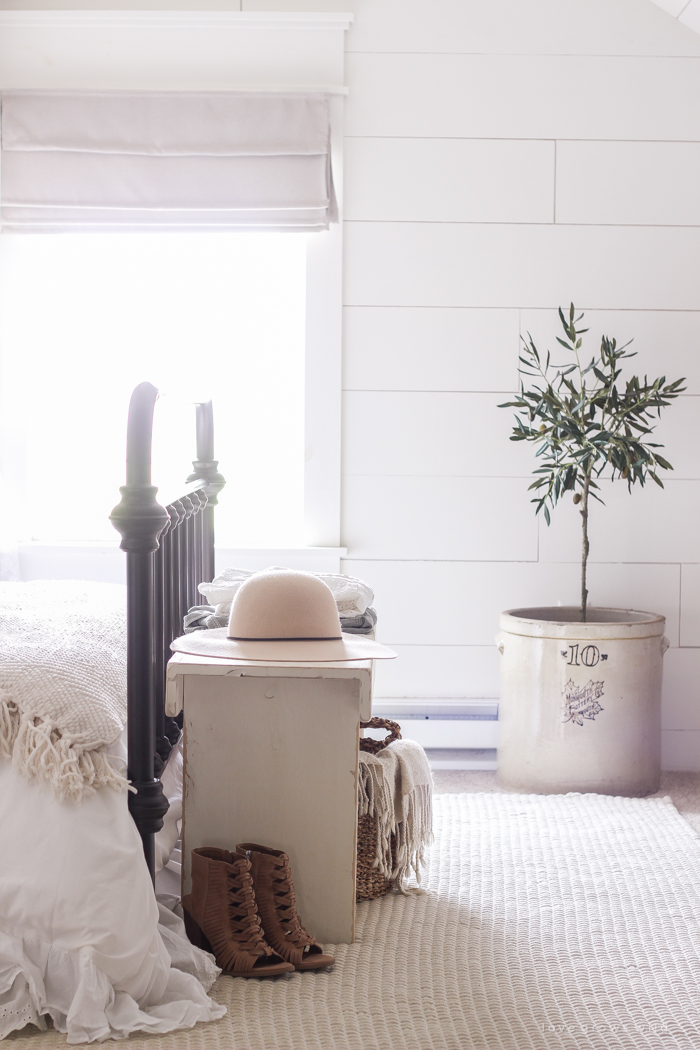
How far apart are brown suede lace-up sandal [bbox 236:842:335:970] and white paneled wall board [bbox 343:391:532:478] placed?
5.44ft

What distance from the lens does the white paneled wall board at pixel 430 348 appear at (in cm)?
295

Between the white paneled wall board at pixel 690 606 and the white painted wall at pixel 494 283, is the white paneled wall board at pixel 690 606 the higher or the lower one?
the lower one

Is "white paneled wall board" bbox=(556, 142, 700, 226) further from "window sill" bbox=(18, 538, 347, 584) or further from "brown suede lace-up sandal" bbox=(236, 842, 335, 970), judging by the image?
"brown suede lace-up sandal" bbox=(236, 842, 335, 970)

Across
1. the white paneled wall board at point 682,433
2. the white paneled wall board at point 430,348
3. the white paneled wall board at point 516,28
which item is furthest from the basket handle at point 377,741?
the white paneled wall board at point 516,28

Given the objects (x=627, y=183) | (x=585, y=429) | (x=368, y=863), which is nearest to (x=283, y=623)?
(x=368, y=863)

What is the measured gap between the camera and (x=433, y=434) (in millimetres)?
2971

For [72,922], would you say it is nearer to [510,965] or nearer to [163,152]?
[510,965]

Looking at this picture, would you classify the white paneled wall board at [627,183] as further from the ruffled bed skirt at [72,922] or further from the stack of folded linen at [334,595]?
the ruffled bed skirt at [72,922]

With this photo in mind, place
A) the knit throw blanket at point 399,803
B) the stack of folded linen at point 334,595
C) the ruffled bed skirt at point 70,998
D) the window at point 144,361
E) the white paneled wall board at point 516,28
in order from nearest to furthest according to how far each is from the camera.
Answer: the ruffled bed skirt at point 70,998 < the knit throw blanket at point 399,803 < the stack of folded linen at point 334,595 < the white paneled wall board at point 516,28 < the window at point 144,361

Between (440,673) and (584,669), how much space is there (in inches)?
21.9

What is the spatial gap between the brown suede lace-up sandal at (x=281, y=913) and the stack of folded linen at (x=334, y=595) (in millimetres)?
515

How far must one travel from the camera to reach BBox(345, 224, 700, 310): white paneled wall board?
2.94 m

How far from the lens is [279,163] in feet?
9.41

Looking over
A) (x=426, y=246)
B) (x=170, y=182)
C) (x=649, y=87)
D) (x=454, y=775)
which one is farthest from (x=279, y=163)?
(x=454, y=775)
